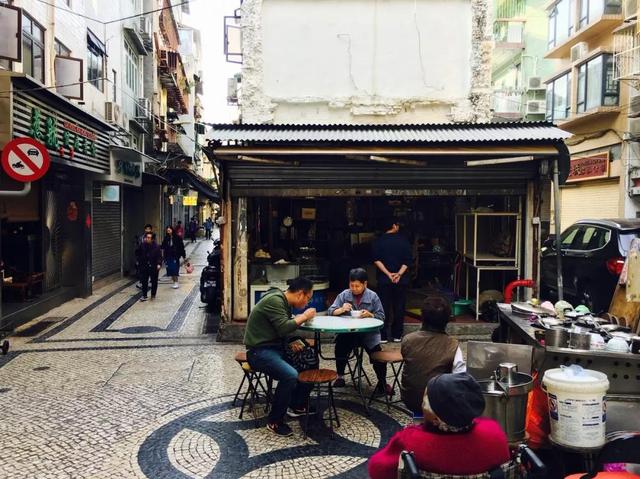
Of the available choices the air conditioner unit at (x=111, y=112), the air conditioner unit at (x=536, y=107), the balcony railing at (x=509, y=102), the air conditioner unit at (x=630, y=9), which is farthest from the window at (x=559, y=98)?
the air conditioner unit at (x=111, y=112)

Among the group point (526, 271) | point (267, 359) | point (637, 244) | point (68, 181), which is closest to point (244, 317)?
point (267, 359)

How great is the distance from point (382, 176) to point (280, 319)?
4.70 meters

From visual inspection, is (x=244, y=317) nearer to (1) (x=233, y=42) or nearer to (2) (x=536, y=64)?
(1) (x=233, y=42)

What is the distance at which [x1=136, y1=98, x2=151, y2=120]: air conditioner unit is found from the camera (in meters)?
21.3

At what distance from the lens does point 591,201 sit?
2166cm

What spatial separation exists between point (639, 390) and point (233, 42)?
12192mm

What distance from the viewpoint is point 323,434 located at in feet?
17.4

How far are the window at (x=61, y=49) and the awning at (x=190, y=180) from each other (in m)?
4.70

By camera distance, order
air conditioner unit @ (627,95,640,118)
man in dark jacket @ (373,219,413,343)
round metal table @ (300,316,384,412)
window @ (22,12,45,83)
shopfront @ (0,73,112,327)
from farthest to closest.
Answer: air conditioner unit @ (627,95,640,118), window @ (22,12,45,83), shopfront @ (0,73,112,327), man in dark jacket @ (373,219,413,343), round metal table @ (300,316,384,412)

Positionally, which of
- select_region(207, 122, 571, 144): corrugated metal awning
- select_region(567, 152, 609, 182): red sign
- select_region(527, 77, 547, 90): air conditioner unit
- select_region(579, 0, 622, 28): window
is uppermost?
select_region(579, 0, 622, 28): window

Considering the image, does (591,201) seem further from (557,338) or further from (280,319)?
(280,319)

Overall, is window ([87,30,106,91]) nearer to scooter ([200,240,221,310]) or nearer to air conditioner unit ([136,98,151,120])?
air conditioner unit ([136,98,151,120])

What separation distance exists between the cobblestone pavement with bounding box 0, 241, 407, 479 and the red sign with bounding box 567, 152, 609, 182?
17.3m

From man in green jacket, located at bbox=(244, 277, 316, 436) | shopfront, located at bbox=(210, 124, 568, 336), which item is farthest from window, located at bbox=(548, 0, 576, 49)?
man in green jacket, located at bbox=(244, 277, 316, 436)
